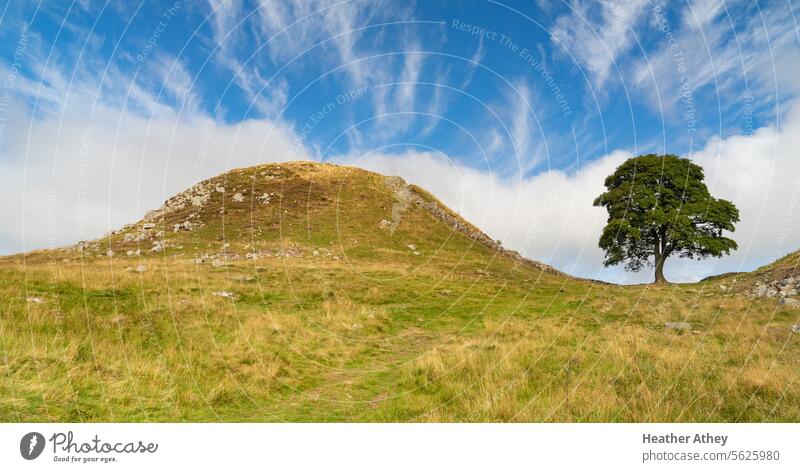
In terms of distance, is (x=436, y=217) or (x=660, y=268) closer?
(x=660, y=268)

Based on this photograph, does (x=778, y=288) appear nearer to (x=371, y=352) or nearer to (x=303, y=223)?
(x=371, y=352)

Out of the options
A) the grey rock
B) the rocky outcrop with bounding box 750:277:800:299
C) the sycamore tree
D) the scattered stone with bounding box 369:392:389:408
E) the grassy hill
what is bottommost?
the scattered stone with bounding box 369:392:389:408

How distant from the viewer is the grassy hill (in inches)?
272

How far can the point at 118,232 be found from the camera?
165 ft

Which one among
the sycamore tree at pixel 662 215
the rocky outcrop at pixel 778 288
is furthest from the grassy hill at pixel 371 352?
the sycamore tree at pixel 662 215

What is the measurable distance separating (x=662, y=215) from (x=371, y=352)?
34.7 meters

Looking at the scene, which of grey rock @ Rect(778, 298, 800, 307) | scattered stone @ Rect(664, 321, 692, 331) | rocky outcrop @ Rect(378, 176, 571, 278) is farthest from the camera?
rocky outcrop @ Rect(378, 176, 571, 278)

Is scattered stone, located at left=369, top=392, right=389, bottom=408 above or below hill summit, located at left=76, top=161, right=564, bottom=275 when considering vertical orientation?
below

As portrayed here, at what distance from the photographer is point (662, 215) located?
36.3 m

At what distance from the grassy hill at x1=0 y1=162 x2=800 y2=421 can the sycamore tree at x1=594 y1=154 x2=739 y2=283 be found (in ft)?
46.4

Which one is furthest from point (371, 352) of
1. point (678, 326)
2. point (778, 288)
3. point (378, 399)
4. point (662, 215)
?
point (662, 215)

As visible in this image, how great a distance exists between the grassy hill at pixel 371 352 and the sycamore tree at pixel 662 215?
14128mm

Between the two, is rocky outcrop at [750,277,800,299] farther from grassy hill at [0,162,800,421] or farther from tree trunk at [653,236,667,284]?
tree trunk at [653,236,667,284]

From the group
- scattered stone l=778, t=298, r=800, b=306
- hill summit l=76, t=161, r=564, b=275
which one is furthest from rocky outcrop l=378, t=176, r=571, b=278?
scattered stone l=778, t=298, r=800, b=306
